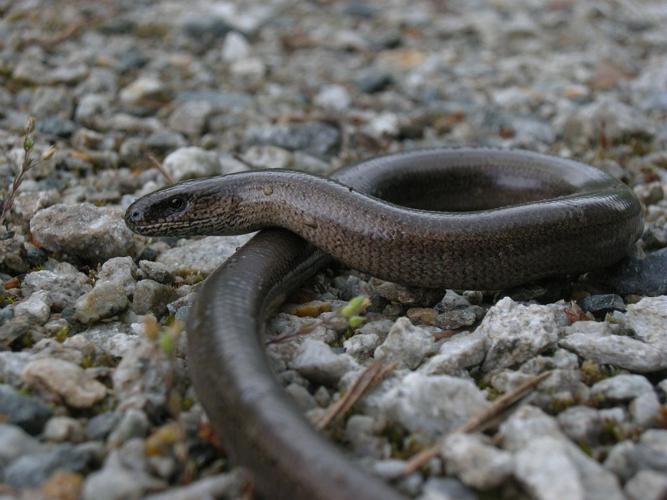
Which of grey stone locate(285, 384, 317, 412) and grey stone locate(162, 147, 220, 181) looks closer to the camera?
grey stone locate(285, 384, 317, 412)

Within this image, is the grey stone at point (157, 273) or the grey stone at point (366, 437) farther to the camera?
the grey stone at point (157, 273)

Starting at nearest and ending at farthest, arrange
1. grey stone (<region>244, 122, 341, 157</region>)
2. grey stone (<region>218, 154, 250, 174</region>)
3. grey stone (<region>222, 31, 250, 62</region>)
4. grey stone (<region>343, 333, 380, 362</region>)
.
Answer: grey stone (<region>343, 333, 380, 362</region>), grey stone (<region>218, 154, 250, 174</region>), grey stone (<region>244, 122, 341, 157</region>), grey stone (<region>222, 31, 250, 62</region>)

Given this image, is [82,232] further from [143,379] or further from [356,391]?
[356,391]

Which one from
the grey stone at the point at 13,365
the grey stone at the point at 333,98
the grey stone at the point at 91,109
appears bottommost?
the grey stone at the point at 333,98

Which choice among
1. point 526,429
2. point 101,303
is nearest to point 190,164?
point 101,303

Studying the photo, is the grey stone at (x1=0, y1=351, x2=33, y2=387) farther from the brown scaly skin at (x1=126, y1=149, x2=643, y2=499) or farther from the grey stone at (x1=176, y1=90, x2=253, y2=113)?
the grey stone at (x1=176, y1=90, x2=253, y2=113)

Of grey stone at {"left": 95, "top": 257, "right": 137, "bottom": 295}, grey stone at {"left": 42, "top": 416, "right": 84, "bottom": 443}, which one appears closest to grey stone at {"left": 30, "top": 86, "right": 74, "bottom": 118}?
grey stone at {"left": 95, "top": 257, "right": 137, "bottom": 295}

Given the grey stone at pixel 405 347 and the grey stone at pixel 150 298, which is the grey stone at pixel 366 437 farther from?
the grey stone at pixel 150 298

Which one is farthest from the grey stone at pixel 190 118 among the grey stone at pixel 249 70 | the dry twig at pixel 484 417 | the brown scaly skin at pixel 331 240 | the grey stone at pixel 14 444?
the dry twig at pixel 484 417
